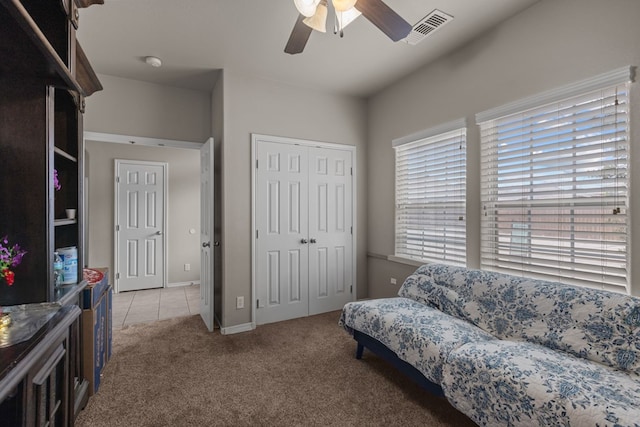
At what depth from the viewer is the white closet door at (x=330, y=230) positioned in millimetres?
3662

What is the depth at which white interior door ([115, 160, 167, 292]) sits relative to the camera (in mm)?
4859

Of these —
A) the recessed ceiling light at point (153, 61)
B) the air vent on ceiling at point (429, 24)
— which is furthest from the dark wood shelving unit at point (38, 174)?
the air vent on ceiling at point (429, 24)

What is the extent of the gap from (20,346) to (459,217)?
2919 millimetres

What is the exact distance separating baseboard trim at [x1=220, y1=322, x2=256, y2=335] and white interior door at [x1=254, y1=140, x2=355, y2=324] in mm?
114

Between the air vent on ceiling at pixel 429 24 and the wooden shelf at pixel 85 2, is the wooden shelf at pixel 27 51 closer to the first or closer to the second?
the wooden shelf at pixel 85 2

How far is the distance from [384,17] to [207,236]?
101 inches

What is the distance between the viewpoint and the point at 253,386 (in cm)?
219

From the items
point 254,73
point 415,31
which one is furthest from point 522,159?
point 254,73

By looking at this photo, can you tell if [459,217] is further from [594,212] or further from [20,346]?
[20,346]

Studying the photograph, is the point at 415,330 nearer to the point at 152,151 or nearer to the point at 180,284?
the point at 180,284

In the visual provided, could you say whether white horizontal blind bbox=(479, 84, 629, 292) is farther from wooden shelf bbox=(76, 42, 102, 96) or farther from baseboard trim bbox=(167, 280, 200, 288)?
baseboard trim bbox=(167, 280, 200, 288)

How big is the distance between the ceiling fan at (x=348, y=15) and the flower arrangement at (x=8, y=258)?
172cm

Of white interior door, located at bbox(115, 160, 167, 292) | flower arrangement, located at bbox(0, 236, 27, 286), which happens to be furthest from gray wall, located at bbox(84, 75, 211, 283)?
flower arrangement, located at bbox(0, 236, 27, 286)

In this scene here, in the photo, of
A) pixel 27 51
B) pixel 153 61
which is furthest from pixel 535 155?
pixel 153 61
